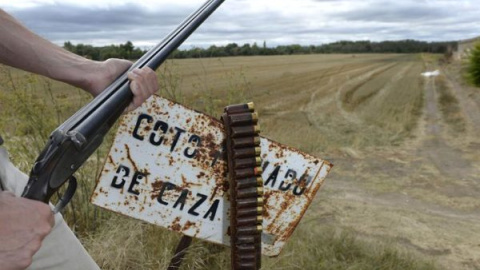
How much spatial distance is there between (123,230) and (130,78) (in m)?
1.77

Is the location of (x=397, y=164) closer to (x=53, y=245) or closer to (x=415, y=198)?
(x=415, y=198)

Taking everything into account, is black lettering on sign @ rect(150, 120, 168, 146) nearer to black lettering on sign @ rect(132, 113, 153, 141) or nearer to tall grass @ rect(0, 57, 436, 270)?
black lettering on sign @ rect(132, 113, 153, 141)

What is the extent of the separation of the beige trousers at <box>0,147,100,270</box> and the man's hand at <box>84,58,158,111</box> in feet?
1.39

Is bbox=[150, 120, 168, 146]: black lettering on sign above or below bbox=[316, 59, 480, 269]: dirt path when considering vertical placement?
above

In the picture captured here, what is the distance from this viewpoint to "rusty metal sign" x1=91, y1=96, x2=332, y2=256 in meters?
2.19

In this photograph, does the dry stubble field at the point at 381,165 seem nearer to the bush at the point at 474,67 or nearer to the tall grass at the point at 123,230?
the tall grass at the point at 123,230

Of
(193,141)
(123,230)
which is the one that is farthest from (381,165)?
(193,141)

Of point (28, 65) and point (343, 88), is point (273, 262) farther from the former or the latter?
point (343, 88)

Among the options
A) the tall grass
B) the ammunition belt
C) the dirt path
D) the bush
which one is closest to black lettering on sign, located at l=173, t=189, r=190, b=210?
the ammunition belt

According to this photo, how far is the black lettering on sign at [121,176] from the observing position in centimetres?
219

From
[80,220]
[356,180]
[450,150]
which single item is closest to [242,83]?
[80,220]

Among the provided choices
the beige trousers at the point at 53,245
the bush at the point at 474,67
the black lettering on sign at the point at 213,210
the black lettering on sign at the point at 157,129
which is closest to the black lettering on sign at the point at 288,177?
the black lettering on sign at the point at 213,210

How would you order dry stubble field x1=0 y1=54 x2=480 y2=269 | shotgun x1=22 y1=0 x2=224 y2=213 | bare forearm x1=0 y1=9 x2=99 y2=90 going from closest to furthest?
shotgun x1=22 y1=0 x2=224 y2=213 < bare forearm x1=0 y1=9 x2=99 y2=90 < dry stubble field x1=0 y1=54 x2=480 y2=269

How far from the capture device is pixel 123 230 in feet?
10.8
